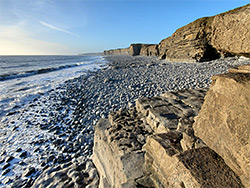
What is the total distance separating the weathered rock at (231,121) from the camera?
1.26m

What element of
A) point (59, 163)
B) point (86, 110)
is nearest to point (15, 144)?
point (59, 163)

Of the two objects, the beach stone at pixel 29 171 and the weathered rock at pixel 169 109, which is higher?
the weathered rock at pixel 169 109

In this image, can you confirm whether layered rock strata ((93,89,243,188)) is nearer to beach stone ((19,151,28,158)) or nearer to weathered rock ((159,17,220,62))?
beach stone ((19,151,28,158))

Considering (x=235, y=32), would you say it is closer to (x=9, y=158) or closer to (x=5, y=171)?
(x=5, y=171)

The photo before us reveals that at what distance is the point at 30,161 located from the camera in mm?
4395

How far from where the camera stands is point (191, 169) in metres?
1.48

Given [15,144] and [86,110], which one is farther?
[86,110]

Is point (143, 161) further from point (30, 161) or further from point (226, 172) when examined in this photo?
point (30, 161)

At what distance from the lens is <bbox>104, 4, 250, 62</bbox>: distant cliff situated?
1.32m

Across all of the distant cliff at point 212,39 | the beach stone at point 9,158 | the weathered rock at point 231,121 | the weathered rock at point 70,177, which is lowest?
the beach stone at point 9,158

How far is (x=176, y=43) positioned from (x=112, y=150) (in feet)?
78.7

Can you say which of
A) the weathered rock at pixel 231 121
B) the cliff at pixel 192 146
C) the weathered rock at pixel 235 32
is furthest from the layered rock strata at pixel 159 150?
the weathered rock at pixel 235 32

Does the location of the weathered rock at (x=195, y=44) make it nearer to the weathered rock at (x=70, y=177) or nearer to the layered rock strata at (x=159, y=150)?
the layered rock strata at (x=159, y=150)

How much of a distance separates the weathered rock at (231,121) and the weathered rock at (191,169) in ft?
0.32
